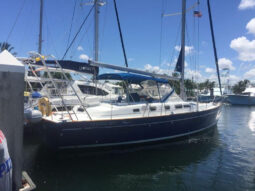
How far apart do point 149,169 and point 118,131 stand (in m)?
1.75

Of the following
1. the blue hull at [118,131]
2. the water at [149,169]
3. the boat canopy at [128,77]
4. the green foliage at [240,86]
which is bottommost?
the water at [149,169]

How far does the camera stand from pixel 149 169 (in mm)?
6172

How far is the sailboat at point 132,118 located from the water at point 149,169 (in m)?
0.57

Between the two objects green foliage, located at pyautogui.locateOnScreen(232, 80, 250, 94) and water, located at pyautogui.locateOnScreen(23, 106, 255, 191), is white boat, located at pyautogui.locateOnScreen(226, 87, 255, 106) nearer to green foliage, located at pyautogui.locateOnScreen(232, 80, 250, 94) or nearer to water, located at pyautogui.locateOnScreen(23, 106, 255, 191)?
green foliage, located at pyautogui.locateOnScreen(232, 80, 250, 94)

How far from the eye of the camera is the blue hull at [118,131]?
6.20m

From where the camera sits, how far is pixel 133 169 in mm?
6121

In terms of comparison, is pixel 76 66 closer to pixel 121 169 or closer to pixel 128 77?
pixel 128 77

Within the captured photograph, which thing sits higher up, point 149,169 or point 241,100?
point 241,100

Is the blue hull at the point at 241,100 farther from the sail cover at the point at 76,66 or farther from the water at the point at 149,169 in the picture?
the sail cover at the point at 76,66

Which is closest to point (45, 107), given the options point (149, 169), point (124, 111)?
point (124, 111)

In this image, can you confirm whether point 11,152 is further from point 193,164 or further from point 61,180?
point 193,164

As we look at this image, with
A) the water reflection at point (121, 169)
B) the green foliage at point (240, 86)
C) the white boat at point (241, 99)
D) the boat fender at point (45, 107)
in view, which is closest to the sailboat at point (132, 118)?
the boat fender at point (45, 107)

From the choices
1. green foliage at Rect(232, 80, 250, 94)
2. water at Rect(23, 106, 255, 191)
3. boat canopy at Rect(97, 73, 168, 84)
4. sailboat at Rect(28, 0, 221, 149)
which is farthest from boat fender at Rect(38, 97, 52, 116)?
green foliage at Rect(232, 80, 250, 94)

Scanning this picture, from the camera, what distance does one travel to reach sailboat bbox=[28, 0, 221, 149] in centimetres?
630
